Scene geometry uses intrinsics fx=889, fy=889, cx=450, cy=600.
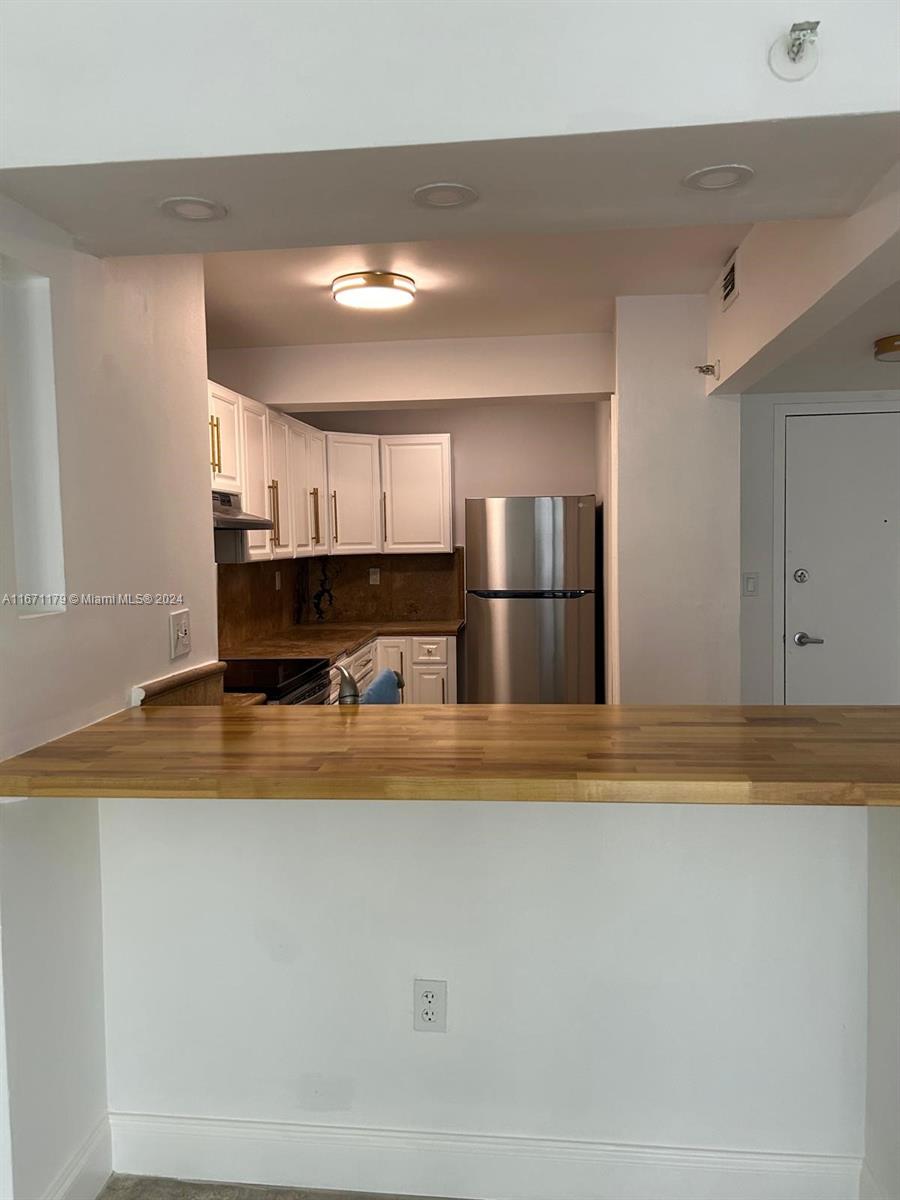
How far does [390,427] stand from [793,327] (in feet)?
13.0

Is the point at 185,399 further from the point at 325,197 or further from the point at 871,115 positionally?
the point at 871,115

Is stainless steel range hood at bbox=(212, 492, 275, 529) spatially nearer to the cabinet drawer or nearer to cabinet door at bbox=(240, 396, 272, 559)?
cabinet door at bbox=(240, 396, 272, 559)

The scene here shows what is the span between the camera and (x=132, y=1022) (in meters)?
2.07

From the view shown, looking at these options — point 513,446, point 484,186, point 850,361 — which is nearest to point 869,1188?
point 484,186

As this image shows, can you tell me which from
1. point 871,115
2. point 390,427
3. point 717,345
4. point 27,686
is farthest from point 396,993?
point 390,427

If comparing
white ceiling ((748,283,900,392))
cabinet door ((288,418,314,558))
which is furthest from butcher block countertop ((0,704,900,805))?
cabinet door ((288,418,314,558))

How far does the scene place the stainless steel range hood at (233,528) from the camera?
3.25 metres

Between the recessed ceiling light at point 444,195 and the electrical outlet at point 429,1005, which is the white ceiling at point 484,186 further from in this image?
the electrical outlet at point 429,1005

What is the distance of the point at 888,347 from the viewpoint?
3273 millimetres

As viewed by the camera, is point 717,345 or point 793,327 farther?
point 717,345

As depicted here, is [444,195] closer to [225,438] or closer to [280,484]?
[225,438]

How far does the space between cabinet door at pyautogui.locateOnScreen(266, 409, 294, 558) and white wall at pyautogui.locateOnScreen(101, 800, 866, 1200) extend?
2.43 m

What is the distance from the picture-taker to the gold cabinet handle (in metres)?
5.11

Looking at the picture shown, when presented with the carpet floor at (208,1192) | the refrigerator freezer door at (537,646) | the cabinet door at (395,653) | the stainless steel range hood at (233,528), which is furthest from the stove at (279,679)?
the refrigerator freezer door at (537,646)
